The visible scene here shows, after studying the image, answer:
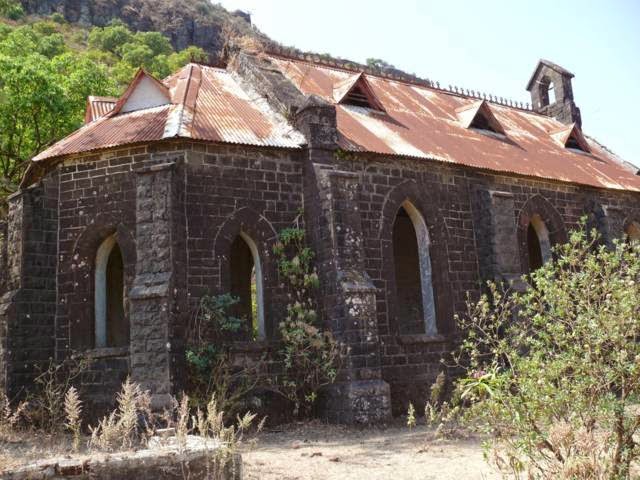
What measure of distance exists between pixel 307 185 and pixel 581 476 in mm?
8863

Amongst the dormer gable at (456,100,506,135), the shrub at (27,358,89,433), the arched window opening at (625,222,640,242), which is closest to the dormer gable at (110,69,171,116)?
the shrub at (27,358,89,433)

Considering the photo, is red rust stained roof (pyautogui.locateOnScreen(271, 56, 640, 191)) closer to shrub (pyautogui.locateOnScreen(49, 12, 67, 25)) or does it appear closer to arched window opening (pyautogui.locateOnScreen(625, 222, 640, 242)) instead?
arched window opening (pyautogui.locateOnScreen(625, 222, 640, 242))

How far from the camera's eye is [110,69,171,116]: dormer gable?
13.9 metres

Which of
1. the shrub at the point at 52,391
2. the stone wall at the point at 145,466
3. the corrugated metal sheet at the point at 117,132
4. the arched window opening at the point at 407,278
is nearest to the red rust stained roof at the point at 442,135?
the arched window opening at the point at 407,278

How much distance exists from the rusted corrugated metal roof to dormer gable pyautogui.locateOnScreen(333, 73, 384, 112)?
5.50 metres

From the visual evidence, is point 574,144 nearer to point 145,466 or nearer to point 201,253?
point 201,253

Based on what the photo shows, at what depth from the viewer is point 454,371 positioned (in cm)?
1410

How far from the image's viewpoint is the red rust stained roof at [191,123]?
492 inches

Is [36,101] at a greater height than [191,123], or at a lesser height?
greater

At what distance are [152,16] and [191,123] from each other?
254ft

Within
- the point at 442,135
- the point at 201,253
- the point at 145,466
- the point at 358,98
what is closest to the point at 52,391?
the point at 201,253

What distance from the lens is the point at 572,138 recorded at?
21266 millimetres

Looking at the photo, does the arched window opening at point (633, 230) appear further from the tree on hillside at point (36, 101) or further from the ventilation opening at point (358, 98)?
the tree on hillside at point (36, 101)

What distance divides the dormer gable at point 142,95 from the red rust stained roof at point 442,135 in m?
3.62
